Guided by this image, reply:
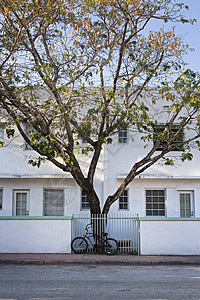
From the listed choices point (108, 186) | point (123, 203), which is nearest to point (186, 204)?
point (123, 203)

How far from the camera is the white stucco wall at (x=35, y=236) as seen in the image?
15.4 meters

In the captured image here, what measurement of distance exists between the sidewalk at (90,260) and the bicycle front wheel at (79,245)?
0.60 meters

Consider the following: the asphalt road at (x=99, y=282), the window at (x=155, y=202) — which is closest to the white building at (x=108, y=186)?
the window at (x=155, y=202)

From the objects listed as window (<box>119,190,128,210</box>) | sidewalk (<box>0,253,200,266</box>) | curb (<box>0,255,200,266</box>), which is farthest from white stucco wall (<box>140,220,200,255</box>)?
window (<box>119,190,128,210</box>)

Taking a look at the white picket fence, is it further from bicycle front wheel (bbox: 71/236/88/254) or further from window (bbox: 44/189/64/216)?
window (bbox: 44/189/64/216)

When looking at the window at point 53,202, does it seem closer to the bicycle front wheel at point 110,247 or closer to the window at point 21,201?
the window at point 21,201

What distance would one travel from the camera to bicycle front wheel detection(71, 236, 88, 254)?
15438mm

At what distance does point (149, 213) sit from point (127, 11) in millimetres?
8984

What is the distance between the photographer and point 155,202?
18.8 m

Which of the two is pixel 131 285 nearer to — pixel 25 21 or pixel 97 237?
pixel 97 237

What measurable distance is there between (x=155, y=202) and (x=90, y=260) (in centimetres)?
571

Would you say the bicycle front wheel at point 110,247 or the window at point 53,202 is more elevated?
the window at point 53,202

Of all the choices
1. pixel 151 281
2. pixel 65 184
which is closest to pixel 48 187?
pixel 65 184

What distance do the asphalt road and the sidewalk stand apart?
0.60m
